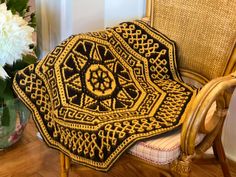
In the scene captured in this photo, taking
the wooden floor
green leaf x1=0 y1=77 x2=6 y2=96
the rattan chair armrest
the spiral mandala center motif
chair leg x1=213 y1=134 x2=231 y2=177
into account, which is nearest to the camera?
the rattan chair armrest

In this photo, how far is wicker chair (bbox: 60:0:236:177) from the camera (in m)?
1.14

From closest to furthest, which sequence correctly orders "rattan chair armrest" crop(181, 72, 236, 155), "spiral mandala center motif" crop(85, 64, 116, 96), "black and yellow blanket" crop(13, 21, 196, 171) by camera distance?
"rattan chair armrest" crop(181, 72, 236, 155) < "black and yellow blanket" crop(13, 21, 196, 171) < "spiral mandala center motif" crop(85, 64, 116, 96)

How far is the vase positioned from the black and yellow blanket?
36 centimetres

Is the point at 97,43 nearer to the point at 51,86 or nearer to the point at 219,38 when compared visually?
the point at 51,86

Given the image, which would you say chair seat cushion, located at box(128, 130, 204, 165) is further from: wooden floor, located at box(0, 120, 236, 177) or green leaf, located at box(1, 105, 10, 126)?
green leaf, located at box(1, 105, 10, 126)

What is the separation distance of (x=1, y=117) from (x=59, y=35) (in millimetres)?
427

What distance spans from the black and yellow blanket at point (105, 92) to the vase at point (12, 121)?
36cm

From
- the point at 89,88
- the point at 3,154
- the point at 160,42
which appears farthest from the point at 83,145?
the point at 3,154

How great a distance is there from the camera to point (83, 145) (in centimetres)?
118

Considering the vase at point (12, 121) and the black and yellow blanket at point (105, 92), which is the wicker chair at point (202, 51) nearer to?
the black and yellow blanket at point (105, 92)

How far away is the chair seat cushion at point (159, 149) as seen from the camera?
1.11 metres

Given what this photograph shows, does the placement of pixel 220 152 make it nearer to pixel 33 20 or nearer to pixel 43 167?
pixel 43 167

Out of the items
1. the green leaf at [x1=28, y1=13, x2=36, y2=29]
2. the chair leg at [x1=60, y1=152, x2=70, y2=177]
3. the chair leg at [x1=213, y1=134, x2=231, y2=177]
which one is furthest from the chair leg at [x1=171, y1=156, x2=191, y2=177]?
the green leaf at [x1=28, y1=13, x2=36, y2=29]

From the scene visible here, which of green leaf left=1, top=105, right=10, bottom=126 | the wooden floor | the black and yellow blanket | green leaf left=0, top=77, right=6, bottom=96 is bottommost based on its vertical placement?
the wooden floor
